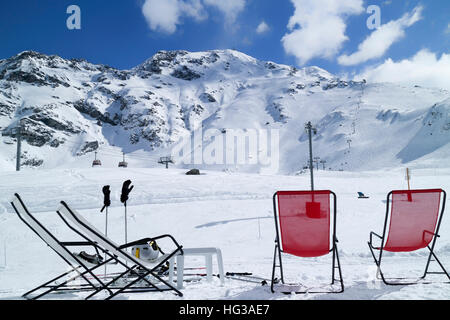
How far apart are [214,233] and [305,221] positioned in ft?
18.4

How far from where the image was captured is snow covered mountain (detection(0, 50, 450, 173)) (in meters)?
85.4

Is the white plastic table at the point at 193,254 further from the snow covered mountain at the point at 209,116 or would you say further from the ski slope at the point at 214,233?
the snow covered mountain at the point at 209,116

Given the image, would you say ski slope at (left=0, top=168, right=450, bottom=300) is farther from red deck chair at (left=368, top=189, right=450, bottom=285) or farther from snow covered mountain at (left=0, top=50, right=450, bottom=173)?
snow covered mountain at (left=0, top=50, right=450, bottom=173)

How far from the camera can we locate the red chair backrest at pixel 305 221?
3055mm

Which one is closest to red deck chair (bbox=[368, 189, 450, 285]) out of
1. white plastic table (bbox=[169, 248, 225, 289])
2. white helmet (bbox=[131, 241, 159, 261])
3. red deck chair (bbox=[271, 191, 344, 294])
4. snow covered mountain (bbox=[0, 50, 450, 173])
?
red deck chair (bbox=[271, 191, 344, 294])

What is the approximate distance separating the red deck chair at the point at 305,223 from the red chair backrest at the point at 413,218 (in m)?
0.83

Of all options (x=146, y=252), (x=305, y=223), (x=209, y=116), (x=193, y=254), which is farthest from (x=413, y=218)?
(x=209, y=116)

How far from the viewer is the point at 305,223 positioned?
10.3 feet

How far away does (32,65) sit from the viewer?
545ft

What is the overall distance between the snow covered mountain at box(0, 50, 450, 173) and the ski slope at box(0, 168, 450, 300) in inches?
2704

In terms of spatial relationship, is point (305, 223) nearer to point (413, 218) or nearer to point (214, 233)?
point (413, 218)

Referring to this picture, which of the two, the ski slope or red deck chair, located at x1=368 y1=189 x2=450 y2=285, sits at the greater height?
red deck chair, located at x1=368 y1=189 x2=450 y2=285
